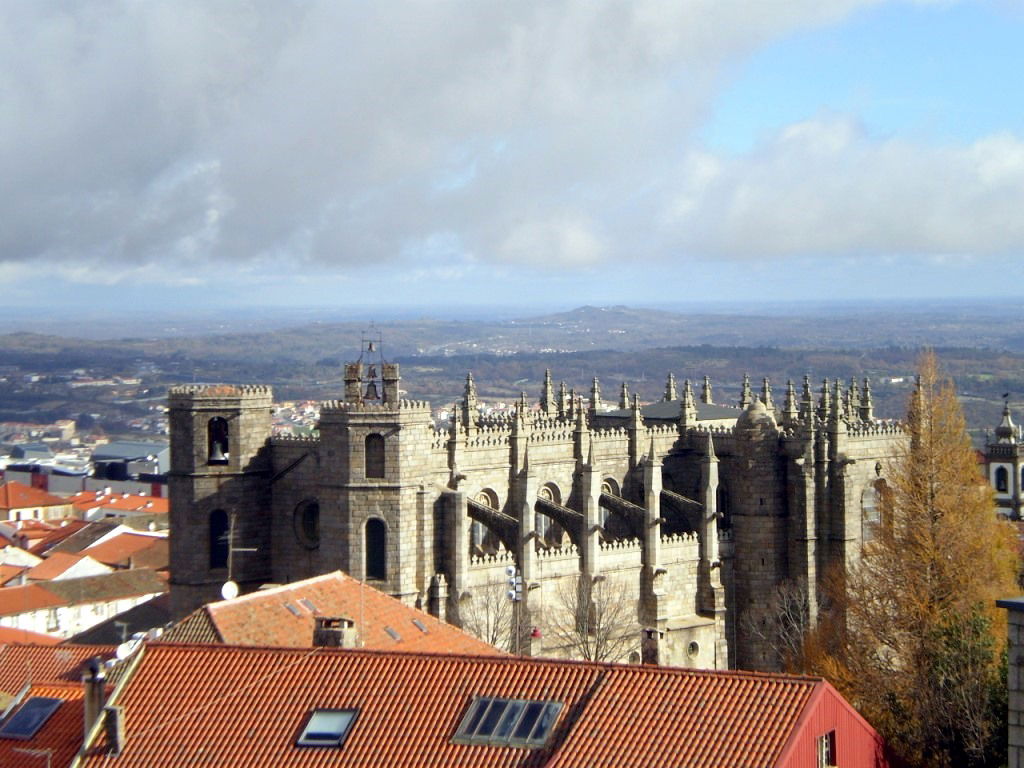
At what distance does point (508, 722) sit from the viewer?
3234 cm

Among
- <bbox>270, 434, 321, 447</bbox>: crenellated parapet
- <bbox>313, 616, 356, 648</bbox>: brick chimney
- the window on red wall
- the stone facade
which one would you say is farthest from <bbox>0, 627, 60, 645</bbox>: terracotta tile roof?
the stone facade

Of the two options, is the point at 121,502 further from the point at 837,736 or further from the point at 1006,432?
the point at 837,736

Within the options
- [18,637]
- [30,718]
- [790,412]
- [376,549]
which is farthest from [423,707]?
[790,412]

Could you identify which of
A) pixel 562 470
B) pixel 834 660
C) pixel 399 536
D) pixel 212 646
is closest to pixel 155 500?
pixel 562 470

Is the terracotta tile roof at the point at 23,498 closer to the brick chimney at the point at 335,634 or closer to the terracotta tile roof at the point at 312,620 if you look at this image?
the terracotta tile roof at the point at 312,620

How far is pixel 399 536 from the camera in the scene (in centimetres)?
6134

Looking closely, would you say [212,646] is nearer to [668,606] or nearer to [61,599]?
[668,606]

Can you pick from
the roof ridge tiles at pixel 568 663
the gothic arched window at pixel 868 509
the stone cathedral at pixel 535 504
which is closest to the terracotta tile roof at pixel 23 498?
the stone cathedral at pixel 535 504

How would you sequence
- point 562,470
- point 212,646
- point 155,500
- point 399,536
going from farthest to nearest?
point 155,500
point 562,470
point 399,536
point 212,646

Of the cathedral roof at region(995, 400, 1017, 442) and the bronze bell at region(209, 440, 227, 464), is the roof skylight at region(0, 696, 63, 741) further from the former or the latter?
the cathedral roof at region(995, 400, 1017, 442)

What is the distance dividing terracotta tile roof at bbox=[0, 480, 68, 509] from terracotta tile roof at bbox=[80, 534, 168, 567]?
31824 millimetres

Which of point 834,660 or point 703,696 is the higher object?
point 703,696

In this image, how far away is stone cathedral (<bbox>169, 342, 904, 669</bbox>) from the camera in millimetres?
61812

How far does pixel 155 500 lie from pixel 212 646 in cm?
9950
